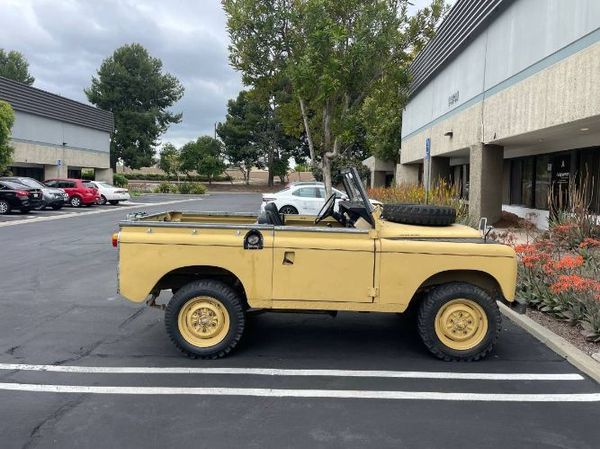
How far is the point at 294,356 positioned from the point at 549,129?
9335 mm

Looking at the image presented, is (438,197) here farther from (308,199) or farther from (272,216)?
(272,216)

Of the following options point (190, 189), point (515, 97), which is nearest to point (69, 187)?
point (190, 189)

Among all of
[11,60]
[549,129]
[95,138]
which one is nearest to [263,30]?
[549,129]

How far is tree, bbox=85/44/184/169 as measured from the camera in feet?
203

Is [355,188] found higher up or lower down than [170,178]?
lower down

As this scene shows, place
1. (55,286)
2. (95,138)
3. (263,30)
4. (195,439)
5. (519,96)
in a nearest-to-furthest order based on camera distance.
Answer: (195,439) < (55,286) < (519,96) < (263,30) < (95,138)

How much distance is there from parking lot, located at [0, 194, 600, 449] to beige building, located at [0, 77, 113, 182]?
98.3 feet

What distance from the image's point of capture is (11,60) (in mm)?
70938

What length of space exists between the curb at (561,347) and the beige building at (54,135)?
31.6m

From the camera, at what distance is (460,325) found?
17.6ft

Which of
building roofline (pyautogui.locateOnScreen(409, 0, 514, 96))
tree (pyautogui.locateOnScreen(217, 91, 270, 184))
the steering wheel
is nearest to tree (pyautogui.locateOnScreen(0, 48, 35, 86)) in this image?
tree (pyautogui.locateOnScreen(217, 91, 270, 184))

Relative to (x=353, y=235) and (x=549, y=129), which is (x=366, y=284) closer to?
(x=353, y=235)

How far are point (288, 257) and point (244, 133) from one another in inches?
2414

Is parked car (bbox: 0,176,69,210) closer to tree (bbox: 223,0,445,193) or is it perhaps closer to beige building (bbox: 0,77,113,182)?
beige building (bbox: 0,77,113,182)
